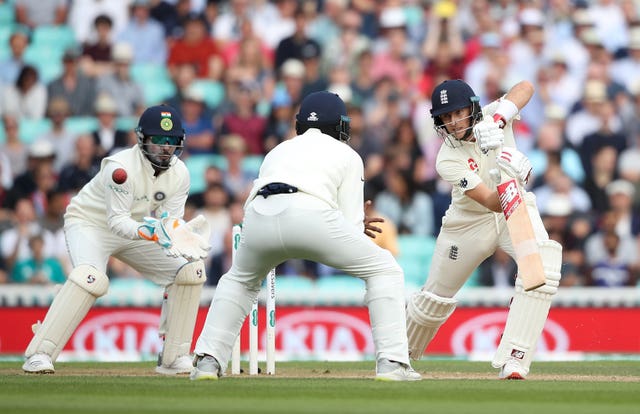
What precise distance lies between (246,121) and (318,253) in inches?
289

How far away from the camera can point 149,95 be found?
15.7m

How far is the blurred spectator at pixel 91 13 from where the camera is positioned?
16.5m

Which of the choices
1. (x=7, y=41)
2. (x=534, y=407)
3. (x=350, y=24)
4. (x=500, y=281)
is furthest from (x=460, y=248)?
(x=7, y=41)

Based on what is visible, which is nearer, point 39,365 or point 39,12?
point 39,365

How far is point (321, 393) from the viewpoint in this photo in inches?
286

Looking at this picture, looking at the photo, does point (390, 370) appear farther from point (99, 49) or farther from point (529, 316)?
point (99, 49)

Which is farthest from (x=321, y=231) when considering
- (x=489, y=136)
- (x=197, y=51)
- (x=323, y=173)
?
(x=197, y=51)

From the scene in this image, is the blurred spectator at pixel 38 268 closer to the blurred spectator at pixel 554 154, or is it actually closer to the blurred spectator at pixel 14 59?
the blurred spectator at pixel 14 59

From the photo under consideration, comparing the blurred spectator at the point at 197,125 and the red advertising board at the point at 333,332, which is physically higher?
the blurred spectator at the point at 197,125

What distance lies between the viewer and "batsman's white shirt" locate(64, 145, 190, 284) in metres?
8.88

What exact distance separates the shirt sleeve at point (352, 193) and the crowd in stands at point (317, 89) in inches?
223

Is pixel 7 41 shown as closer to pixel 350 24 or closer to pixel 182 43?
pixel 182 43

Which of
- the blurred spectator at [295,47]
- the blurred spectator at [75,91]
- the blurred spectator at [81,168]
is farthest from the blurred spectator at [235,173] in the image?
the blurred spectator at [75,91]

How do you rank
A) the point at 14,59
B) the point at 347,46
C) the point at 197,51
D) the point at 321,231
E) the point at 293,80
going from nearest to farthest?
the point at 321,231 → the point at 293,80 → the point at 347,46 → the point at 197,51 → the point at 14,59
